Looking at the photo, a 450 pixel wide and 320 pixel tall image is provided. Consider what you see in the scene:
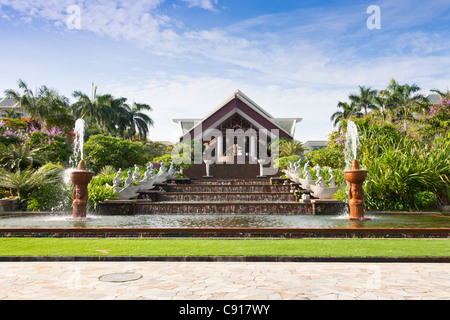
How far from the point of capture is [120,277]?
443 cm

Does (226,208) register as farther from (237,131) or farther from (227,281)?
(237,131)

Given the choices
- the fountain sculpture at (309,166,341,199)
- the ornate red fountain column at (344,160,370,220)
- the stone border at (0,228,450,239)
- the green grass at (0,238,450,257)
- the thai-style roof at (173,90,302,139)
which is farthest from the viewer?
the thai-style roof at (173,90,302,139)

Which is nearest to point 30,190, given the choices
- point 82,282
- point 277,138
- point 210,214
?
point 210,214

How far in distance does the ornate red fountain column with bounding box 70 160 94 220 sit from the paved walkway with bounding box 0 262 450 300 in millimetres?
5263

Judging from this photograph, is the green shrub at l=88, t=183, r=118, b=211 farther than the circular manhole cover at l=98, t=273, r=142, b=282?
Yes

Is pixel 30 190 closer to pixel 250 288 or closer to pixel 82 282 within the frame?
pixel 82 282

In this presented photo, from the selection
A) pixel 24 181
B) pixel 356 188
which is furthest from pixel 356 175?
pixel 24 181

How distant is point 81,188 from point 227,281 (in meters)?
7.59

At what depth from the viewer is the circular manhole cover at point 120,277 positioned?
4.32 meters

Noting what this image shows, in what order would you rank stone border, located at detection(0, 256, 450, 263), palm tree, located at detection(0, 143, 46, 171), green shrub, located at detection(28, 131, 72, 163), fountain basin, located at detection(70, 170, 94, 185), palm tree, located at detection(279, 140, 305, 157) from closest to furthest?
stone border, located at detection(0, 256, 450, 263), fountain basin, located at detection(70, 170, 94, 185), palm tree, located at detection(0, 143, 46, 171), green shrub, located at detection(28, 131, 72, 163), palm tree, located at detection(279, 140, 305, 157)

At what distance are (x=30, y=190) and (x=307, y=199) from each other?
10386 millimetres

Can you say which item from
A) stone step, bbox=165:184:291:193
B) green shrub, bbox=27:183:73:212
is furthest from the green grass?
stone step, bbox=165:184:291:193

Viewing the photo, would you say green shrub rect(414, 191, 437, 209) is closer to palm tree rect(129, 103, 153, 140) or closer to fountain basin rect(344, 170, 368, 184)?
fountain basin rect(344, 170, 368, 184)

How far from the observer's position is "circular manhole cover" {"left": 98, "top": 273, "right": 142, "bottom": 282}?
14.2 feet
